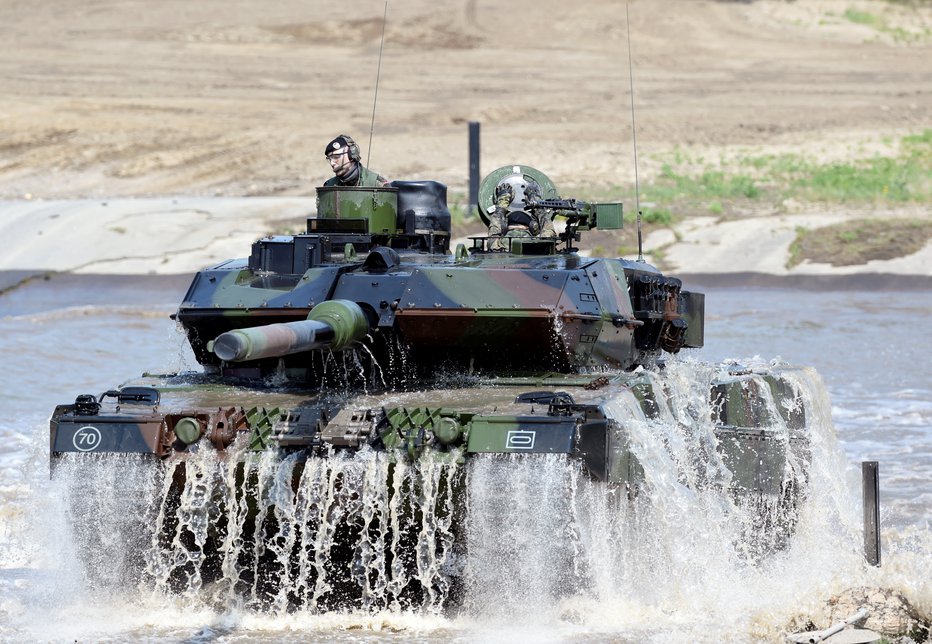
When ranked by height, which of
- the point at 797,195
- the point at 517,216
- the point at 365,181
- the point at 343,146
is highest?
the point at 797,195

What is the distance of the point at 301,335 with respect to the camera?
34.3 feet

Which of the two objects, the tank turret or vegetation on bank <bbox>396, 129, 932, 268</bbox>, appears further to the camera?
vegetation on bank <bbox>396, 129, 932, 268</bbox>

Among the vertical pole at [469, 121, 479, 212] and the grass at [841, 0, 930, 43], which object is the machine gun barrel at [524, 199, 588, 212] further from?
the grass at [841, 0, 930, 43]

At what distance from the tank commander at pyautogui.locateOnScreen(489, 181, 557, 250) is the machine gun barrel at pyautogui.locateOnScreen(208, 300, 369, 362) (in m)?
2.17

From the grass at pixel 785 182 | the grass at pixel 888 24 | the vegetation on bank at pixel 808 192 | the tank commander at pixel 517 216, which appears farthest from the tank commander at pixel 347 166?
the grass at pixel 888 24

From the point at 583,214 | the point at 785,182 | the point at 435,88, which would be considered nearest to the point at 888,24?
the point at 435,88

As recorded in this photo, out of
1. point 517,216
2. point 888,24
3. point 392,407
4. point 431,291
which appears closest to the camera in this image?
point 392,407

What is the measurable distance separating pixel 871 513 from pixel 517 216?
11.7 ft

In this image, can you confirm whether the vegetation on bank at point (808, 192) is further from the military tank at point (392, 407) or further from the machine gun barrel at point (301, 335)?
the machine gun barrel at point (301, 335)

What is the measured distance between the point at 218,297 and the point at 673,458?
343cm

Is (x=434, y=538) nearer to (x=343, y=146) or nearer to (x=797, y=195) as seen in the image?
(x=343, y=146)

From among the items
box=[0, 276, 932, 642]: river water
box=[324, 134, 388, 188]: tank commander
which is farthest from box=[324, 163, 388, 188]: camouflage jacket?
box=[0, 276, 932, 642]: river water

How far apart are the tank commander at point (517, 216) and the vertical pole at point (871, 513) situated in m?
3.16

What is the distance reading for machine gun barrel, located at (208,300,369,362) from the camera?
375 inches
